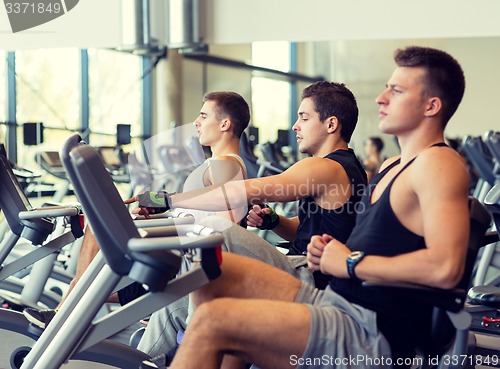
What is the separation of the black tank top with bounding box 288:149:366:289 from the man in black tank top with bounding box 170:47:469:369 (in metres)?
0.47

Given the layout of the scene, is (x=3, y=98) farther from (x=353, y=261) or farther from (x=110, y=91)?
(x=353, y=261)

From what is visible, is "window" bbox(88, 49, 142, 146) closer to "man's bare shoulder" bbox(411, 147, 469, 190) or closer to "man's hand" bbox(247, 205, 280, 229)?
"man's hand" bbox(247, 205, 280, 229)

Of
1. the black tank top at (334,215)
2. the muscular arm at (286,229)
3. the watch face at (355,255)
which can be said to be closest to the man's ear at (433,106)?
the watch face at (355,255)

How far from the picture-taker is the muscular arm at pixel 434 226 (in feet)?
5.37

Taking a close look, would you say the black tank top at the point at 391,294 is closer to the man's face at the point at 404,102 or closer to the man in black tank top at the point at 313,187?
the man's face at the point at 404,102

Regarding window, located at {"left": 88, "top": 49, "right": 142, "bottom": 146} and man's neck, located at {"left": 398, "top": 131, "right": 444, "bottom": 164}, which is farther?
window, located at {"left": 88, "top": 49, "right": 142, "bottom": 146}

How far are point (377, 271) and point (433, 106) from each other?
0.44 meters

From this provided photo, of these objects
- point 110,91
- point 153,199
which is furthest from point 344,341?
point 110,91

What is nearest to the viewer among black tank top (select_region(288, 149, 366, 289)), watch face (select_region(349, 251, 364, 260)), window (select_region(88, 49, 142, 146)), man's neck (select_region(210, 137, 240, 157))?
watch face (select_region(349, 251, 364, 260))

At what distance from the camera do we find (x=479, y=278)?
13.3 ft

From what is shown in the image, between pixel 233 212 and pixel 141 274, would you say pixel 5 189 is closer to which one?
pixel 233 212

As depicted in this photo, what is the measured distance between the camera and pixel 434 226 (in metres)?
1.64

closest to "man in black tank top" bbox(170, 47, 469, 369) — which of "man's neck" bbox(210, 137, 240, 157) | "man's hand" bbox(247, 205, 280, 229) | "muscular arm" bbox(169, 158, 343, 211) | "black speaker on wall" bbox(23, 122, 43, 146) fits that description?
"muscular arm" bbox(169, 158, 343, 211)

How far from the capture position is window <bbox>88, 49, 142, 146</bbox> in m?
8.89
